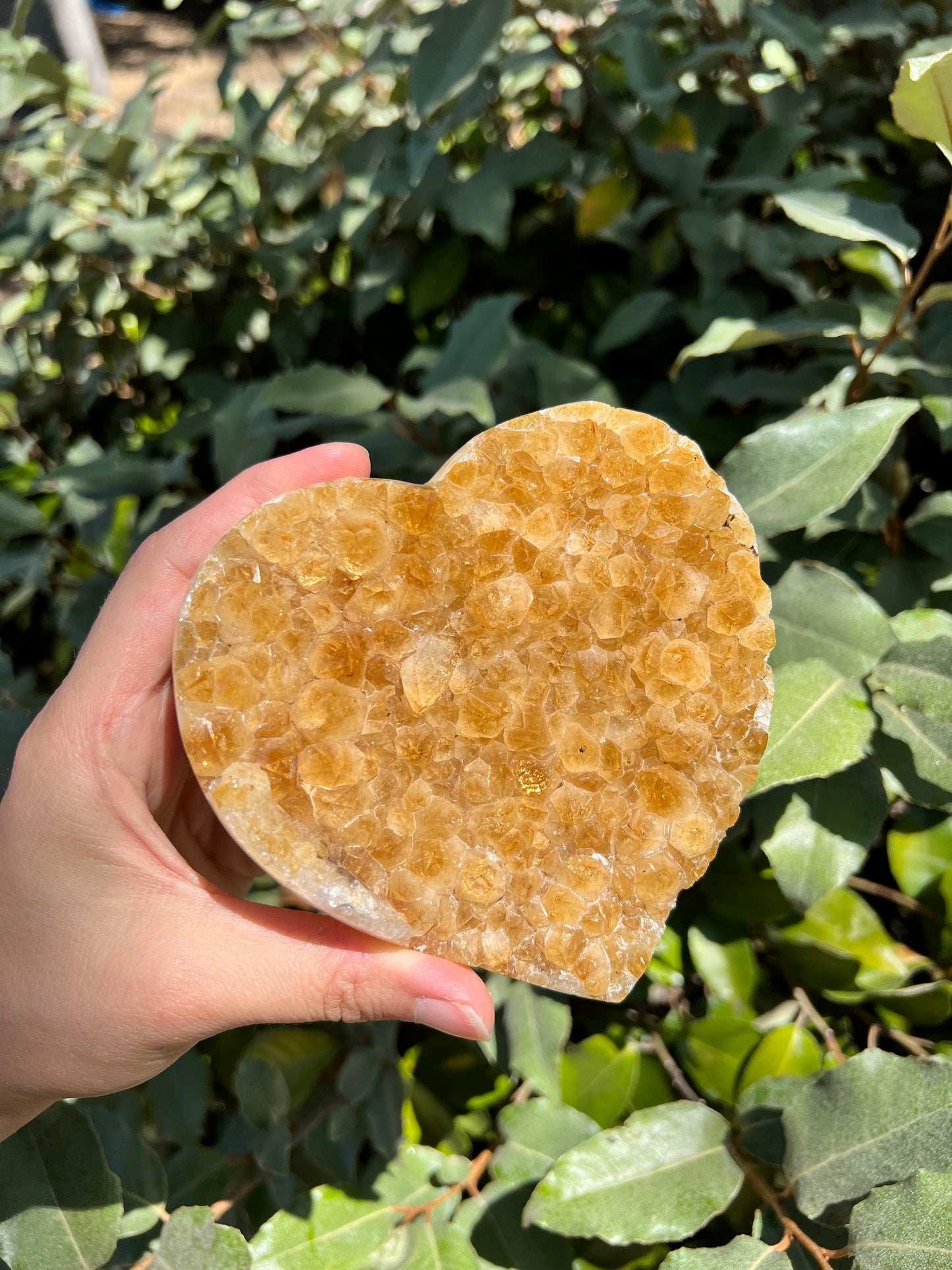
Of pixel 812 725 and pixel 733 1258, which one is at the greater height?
pixel 812 725

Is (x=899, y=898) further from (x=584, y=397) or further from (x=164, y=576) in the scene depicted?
(x=164, y=576)

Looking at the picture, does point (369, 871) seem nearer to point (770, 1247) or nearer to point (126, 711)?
point (126, 711)

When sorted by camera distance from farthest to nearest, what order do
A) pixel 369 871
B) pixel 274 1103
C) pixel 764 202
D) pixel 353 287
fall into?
pixel 353 287 < pixel 764 202 < pixel 274 1103 < pixel 369 871

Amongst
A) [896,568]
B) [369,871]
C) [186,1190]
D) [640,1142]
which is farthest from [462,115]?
[186,1190]

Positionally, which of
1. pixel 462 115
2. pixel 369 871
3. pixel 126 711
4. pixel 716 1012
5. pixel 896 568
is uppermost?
pixel 462 115

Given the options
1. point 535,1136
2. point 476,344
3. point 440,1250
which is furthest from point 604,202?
point 440,1250

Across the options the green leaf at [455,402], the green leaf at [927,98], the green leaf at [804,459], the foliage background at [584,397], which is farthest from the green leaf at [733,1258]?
the green leaf at [927,98]
